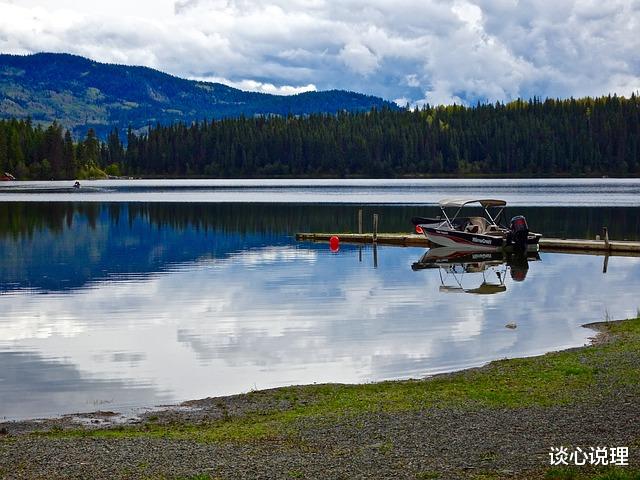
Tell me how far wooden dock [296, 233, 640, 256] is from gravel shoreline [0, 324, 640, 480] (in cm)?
4095

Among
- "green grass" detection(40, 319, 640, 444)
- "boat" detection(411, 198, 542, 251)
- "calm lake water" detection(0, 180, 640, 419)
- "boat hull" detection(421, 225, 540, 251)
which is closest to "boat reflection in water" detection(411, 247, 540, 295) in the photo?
"calm lake water" detection(0, 180, 640, 419)

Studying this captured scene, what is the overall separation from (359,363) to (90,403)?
743 centimetres

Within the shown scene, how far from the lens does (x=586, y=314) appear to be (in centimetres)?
3403

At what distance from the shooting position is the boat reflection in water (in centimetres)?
4326

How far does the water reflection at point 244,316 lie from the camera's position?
23.0 m

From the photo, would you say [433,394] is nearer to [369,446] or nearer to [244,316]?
[369,446]

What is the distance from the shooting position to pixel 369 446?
46.8ft

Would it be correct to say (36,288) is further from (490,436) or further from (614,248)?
(614,248)

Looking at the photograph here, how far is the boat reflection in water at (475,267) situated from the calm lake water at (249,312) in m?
0.16

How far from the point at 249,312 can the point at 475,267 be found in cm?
2166

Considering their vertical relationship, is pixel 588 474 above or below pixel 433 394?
above

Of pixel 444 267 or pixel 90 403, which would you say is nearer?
pixel 90 403

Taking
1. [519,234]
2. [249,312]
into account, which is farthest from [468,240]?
[249,312]

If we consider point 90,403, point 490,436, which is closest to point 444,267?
point 90,403
